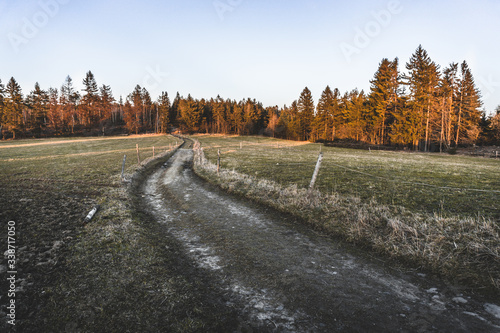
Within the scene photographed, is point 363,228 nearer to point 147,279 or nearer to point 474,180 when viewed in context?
point 147,279

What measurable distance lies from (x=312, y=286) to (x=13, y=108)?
97279 mm

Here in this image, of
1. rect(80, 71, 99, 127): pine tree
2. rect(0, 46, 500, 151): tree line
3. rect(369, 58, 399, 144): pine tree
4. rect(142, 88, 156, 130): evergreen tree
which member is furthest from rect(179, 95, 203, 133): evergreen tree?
rect(369, 58, 399, 144): pine tree

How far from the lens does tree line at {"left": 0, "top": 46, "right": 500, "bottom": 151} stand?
44.6 metres

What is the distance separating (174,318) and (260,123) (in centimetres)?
11337

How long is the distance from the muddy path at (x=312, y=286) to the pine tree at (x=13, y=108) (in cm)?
8666

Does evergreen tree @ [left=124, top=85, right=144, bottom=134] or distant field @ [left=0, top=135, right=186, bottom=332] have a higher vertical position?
evergreen tree @ [left=124, top=85, right=144, bottom=134]

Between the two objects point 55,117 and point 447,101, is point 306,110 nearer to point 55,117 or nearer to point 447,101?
point 447,101

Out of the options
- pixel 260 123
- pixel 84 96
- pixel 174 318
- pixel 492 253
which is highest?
pixel 84 96

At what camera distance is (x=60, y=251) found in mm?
6125

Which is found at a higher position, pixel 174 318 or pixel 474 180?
pixel 474 180

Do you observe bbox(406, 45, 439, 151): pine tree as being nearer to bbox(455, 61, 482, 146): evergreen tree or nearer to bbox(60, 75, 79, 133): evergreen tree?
bbox(455, 61, 482, 146): evergreen tree

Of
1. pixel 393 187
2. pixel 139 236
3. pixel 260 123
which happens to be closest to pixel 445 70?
pixel 393 187

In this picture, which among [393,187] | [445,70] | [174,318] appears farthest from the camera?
[445,70]

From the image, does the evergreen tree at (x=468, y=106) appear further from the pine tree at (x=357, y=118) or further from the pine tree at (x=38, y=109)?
the pine tree at (x=38, y=109)
